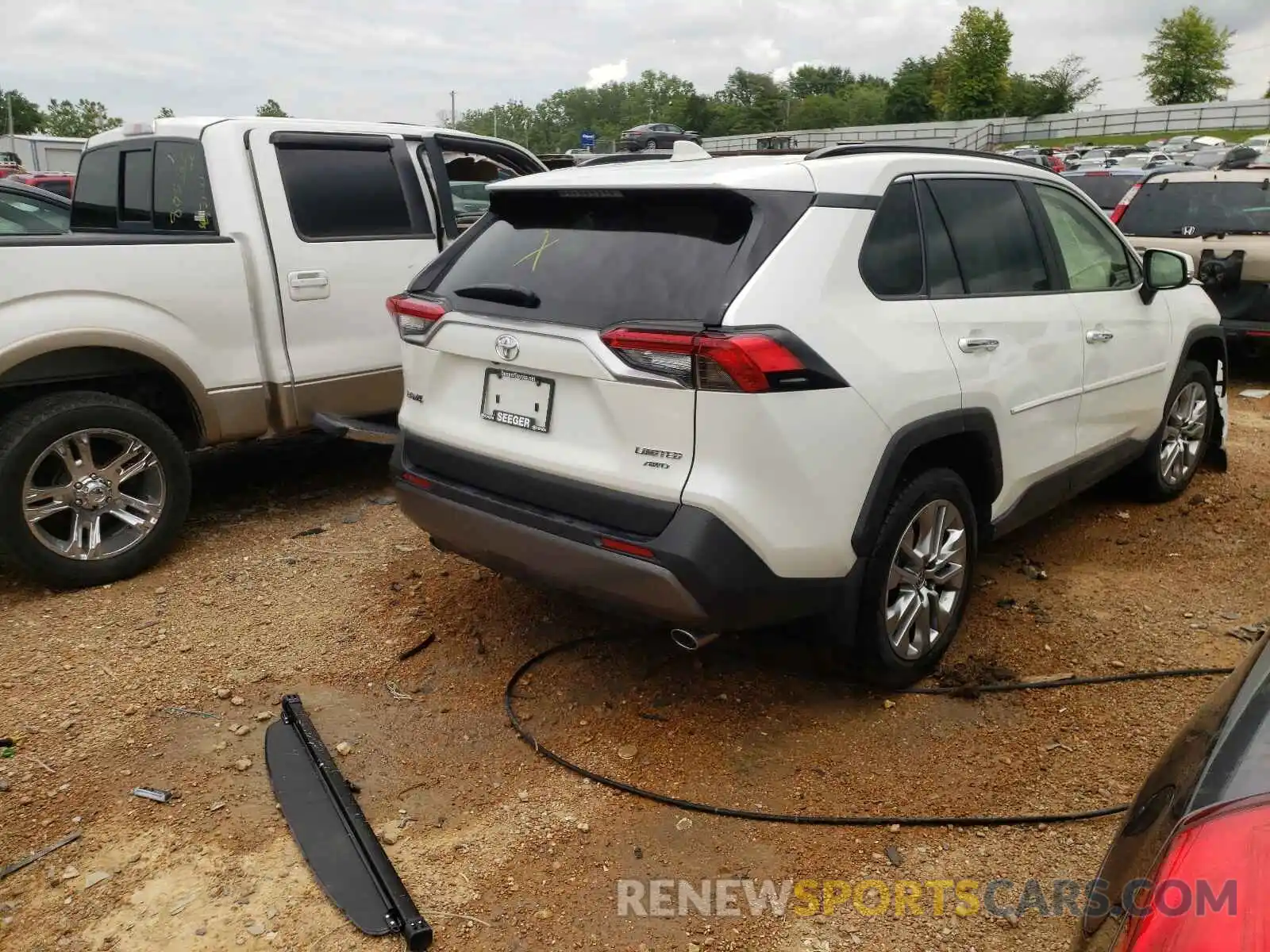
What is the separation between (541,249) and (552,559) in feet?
3.46

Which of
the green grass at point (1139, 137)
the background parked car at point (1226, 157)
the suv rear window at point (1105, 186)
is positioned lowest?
the suv rear window at point (1105, 186)

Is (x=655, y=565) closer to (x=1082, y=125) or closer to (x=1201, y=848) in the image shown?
(x=1201, y=848)

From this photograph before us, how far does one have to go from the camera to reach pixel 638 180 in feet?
10.2

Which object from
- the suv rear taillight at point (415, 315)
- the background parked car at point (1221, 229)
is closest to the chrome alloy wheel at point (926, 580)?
the suv rear taillight at point (415, 315)

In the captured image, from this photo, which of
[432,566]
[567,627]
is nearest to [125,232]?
[432,566]

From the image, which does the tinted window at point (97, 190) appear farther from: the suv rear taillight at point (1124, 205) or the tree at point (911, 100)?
the tree at point (911, 100)

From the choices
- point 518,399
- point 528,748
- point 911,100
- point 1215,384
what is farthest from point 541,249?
point 911,100

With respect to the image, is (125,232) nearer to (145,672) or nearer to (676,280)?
(145,672)

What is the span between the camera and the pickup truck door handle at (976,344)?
341 cm

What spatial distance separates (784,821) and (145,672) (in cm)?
244

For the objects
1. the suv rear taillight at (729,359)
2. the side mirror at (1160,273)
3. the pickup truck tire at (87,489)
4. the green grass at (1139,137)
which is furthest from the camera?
the green grass at (1139,137)

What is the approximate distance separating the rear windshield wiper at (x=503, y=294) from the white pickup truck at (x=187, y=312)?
173cm

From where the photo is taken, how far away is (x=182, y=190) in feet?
16.4

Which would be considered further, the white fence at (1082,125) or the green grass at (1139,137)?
the white fence at (1082,125)
